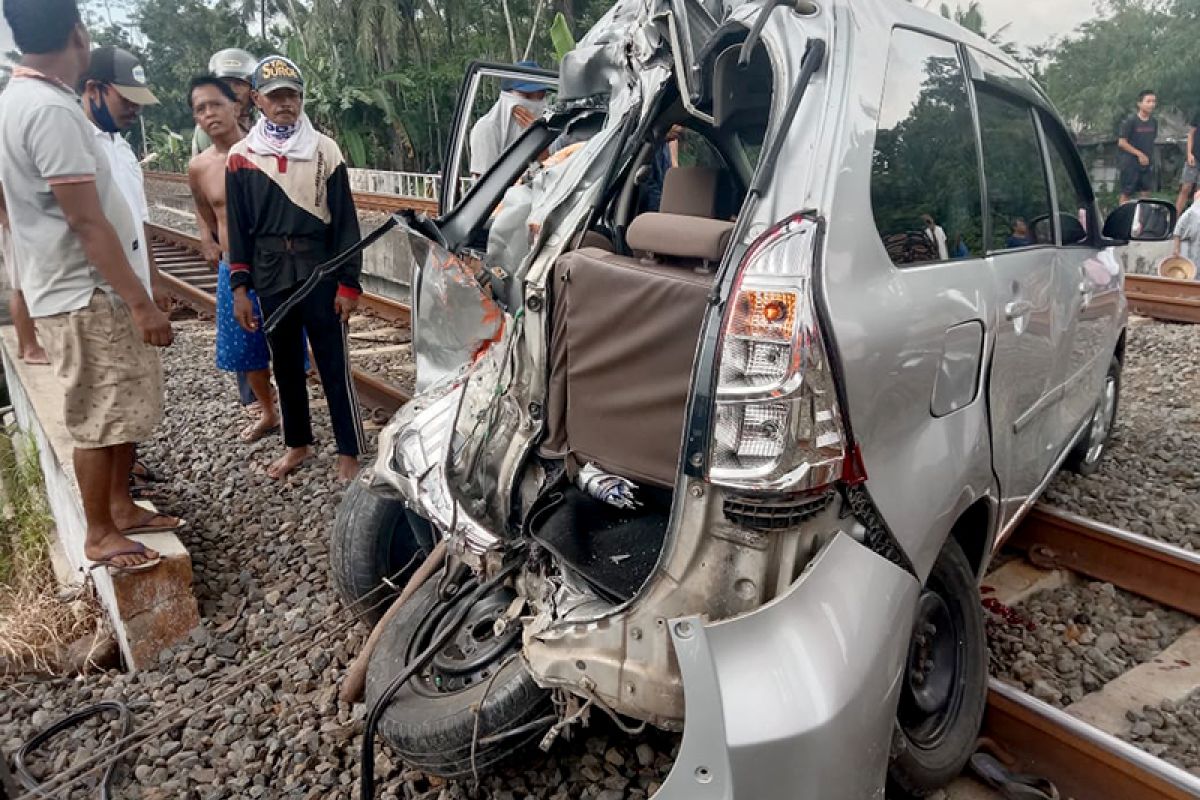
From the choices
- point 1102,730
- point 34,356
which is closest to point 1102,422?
point 1102,730

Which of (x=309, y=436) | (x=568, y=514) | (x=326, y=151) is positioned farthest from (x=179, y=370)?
(x=568, y=514)

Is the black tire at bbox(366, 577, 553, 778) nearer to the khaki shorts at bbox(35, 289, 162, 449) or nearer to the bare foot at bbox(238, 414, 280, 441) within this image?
the khaki shorts at bbox(35, 289, 162, 449)

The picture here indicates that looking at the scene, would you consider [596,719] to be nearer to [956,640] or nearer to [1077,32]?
[956,640]

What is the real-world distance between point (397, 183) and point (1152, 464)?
21.6 metres

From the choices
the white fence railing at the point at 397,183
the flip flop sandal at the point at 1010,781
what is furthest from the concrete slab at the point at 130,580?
the white fence railing at the point at 397,183

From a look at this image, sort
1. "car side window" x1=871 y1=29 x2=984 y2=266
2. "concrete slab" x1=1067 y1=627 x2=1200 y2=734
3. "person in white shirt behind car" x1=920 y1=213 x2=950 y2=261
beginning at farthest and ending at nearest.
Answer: "concrete slab" x1=1067 y1=627 x2=1200 y2=734 < "person in white shirt behind car" x1=920 y1=213 x2=950 y2=261 < "car side window" x1=871 y1=29 x2=984 y2=266

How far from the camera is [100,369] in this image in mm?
3332

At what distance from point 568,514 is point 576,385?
575mm

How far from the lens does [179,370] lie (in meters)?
7.39

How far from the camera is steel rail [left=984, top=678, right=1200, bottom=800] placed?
7.42 feet

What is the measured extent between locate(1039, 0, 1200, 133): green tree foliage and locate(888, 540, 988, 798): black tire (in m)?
32.4

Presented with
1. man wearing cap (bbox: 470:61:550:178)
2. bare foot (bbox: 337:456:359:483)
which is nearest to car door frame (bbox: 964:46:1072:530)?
bare foot (bbox: 337:456:359:483)

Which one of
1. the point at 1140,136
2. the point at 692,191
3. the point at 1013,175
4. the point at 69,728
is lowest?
the point at 69,728

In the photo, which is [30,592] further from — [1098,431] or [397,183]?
[397,183]
